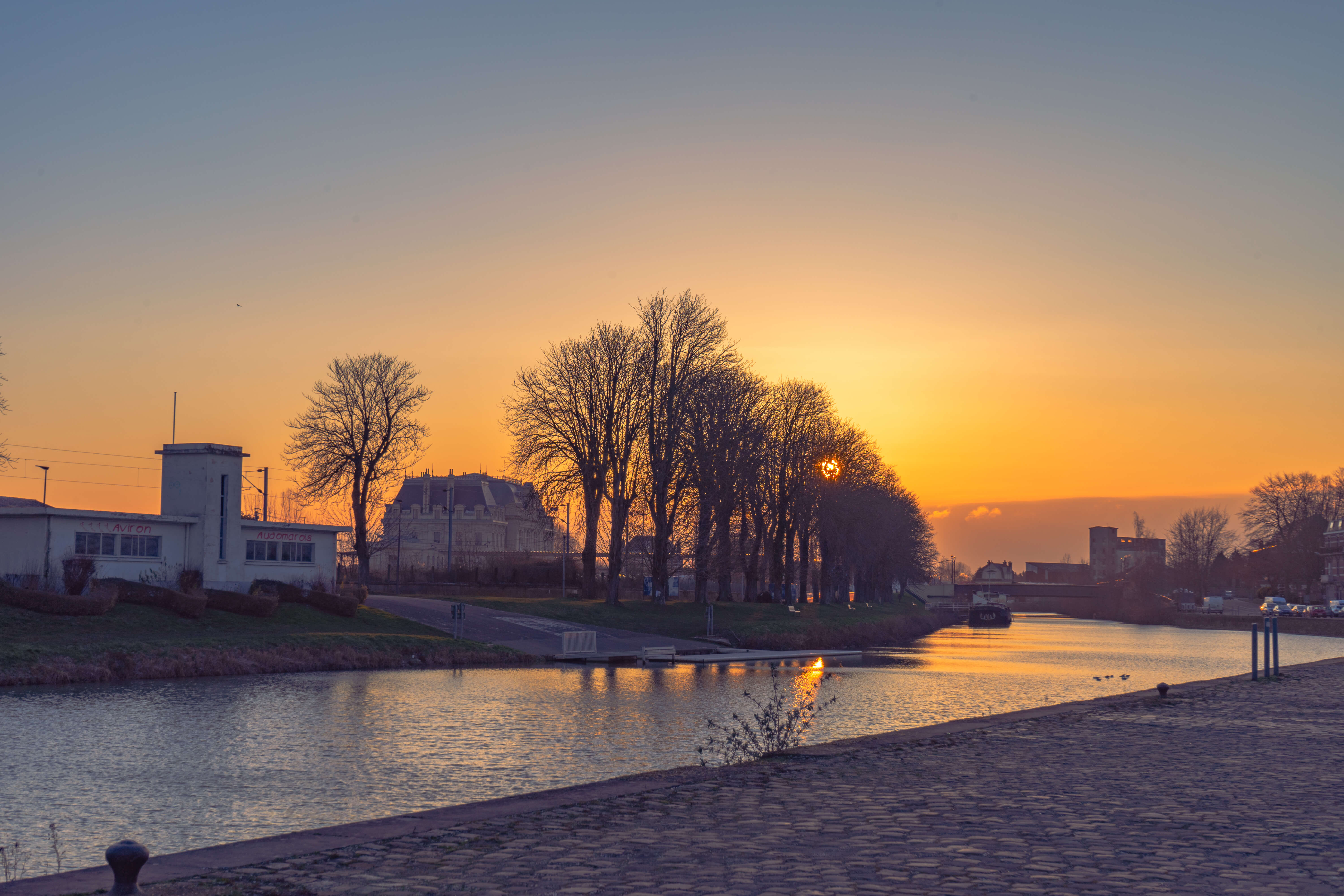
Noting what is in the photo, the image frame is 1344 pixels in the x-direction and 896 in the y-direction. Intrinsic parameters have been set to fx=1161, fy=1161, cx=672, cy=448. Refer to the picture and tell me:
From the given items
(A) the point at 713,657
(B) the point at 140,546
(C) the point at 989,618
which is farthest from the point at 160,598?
(C) the point at 989,618

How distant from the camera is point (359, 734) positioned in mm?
22422

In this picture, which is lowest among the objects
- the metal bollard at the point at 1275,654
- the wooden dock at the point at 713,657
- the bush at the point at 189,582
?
the wooden dock at the point at 713,657

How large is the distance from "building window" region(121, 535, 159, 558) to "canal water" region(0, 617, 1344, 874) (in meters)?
14.8

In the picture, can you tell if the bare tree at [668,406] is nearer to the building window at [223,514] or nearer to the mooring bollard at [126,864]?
the building window at [223,514]

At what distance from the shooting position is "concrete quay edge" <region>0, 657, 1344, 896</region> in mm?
7668

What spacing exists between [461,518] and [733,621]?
91286 mm

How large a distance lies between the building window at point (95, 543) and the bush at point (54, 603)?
4.79 m

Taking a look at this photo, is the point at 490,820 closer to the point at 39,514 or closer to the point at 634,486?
the point at 39,514

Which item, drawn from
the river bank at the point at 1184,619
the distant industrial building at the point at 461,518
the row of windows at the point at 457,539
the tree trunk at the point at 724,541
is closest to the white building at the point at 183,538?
the tree trunk at the point at 724,541

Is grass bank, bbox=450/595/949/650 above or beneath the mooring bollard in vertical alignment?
beneath

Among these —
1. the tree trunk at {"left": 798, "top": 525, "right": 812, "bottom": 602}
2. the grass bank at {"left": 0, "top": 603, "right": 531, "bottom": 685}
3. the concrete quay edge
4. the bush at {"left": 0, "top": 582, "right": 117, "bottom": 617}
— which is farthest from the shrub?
the tree trunk at {"left": 798, "top": 525, "right": 812, "bottom": 602}

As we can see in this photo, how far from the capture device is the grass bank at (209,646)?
1318 inches

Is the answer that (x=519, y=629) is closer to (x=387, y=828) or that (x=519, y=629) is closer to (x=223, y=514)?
(x=223, y=514)

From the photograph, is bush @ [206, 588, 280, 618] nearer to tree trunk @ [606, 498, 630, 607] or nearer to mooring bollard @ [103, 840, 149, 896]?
tree trunk @ [606, 498, 630, 607]
